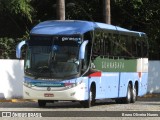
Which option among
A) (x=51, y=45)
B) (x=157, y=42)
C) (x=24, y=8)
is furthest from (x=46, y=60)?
(x=157, y=42)

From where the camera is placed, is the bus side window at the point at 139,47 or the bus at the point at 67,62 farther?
the bus side window at the point at 139,47

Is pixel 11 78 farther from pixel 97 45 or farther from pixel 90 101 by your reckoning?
pixel 90 101

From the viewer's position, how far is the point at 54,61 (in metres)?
24.8

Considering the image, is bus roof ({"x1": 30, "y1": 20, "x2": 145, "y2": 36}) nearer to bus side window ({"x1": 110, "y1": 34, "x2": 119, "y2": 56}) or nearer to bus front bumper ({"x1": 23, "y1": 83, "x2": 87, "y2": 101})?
bus side window ({"x1": 110, "y1": 34, "x2": 119, "y2": 56})

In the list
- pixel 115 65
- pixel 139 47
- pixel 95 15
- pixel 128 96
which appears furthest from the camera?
pixel 95 15

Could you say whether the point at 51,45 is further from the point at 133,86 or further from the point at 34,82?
the point at 133,86

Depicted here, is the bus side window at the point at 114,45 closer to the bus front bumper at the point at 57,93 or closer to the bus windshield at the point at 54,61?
the bus windshield at the point at 54,61

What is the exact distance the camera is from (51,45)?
2500 centimetres

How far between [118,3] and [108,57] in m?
17.9

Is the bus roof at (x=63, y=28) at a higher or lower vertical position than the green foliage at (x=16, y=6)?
lower

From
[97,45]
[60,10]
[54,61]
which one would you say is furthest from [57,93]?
[60,10]

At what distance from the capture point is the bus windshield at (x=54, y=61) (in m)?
24.6

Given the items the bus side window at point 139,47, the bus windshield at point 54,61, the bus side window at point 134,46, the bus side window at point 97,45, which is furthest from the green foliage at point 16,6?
the bus windshield at point 54,61

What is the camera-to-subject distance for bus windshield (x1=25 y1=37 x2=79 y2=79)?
80.8 feet
